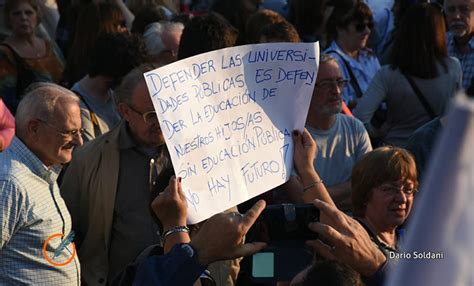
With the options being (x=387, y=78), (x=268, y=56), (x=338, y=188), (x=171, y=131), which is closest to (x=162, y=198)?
(x=171, y=131)

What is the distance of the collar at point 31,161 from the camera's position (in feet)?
12.6

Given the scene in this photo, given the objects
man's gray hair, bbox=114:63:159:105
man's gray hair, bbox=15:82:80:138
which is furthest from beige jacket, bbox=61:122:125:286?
man's gray hair, bbox=15:82:80:138

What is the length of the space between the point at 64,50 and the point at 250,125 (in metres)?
5.23

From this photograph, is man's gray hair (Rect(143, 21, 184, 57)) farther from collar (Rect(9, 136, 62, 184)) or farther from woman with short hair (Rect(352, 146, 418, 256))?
woman with short hair (Rect(352, 146, 418, 256))

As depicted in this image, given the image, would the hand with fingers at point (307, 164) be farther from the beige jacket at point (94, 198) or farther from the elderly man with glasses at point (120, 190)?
the beige jacket at point (94, 198)

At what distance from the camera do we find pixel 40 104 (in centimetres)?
396

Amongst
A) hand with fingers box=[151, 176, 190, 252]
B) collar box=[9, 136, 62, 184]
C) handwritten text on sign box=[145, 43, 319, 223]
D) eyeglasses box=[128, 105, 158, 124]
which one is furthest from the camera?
eyeglasses box=[128, 105, 158, 124]

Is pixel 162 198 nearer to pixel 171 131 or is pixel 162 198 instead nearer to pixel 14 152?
pixel 171 131

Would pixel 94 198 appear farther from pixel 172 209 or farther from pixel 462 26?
pixel 462 26

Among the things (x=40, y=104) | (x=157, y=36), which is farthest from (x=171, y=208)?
(x=157, y=36)

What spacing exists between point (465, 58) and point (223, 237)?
4941mm

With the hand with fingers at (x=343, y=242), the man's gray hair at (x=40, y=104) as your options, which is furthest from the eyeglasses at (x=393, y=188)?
the man's gray hair at (x=40, y=104)

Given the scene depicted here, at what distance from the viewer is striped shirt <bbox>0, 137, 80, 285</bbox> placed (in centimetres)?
367

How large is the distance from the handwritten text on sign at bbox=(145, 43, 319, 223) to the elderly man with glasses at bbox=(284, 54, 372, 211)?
1.10m
